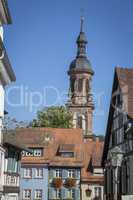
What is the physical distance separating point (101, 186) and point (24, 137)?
37.2 feet

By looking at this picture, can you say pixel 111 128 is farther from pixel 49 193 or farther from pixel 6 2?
pixel 6 2

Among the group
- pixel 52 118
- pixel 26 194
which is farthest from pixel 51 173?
pixel 52 118

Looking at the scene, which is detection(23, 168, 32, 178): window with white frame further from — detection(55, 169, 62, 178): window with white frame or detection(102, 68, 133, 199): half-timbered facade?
detection(102, 68, 133, 199): half-timbered facade

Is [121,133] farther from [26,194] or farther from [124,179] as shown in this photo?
[26,194]

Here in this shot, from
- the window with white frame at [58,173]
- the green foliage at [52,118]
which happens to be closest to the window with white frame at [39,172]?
the window with white frame at [58,173]

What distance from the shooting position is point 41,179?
5662 centimetres

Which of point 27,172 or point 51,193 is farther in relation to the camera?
point 27,172

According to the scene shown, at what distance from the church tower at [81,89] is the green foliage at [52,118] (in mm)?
39326

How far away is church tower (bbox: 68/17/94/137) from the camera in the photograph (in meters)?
120

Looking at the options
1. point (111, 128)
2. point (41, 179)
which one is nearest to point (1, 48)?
point (111, 128)

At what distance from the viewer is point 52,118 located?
76625 millimetres

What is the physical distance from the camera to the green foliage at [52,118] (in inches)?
2958

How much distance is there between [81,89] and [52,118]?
50052mm

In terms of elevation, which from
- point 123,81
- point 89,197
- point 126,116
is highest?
point 123,81
